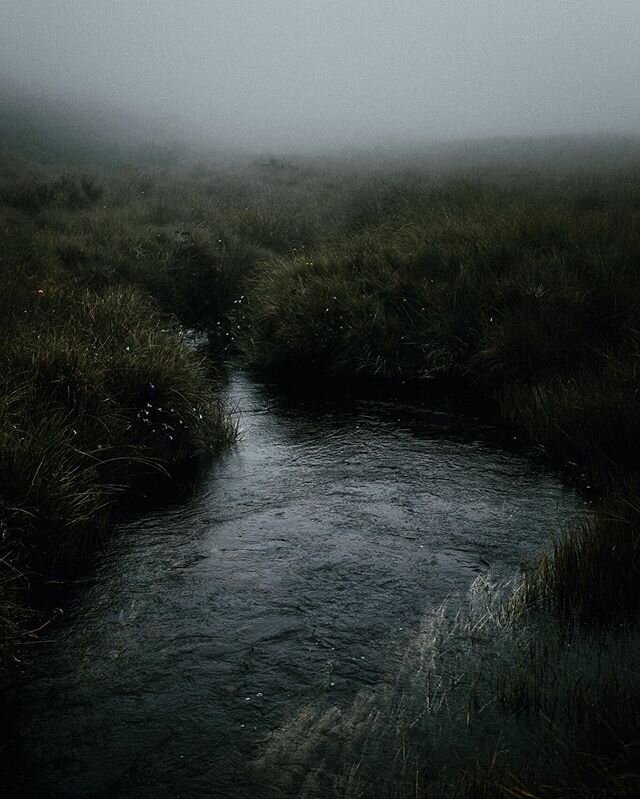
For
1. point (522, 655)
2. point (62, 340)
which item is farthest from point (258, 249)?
point (522, 655)

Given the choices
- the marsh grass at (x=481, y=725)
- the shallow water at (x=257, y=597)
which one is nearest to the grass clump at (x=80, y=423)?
the shallow water at (x=257, y=597)

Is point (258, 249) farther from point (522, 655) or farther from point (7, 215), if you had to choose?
point (522, 655)

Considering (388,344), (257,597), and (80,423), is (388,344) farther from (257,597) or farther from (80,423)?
(257,597)

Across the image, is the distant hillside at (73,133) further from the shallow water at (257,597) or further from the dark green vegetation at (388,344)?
the shallow water at (257,597)

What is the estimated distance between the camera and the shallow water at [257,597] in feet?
9.18

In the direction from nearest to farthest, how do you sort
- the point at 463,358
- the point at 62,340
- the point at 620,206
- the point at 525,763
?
the point at 525,763, the point at 62,340, the point at 463,358, the point at 620,206

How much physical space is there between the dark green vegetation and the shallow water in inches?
15.3

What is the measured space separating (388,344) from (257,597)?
4.90m

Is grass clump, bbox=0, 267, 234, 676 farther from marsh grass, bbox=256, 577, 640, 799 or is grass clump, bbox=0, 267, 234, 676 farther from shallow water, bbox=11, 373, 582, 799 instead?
marsh grass, bbox=256, 577, 640, 799

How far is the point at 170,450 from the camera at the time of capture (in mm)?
5777

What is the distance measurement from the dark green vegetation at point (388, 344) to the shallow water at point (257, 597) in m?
0.39

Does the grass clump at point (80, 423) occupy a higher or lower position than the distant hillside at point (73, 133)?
lower

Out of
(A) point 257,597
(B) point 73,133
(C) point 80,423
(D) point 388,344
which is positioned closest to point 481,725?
(A) point 257,597

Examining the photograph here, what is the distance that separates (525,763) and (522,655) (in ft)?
2.35
